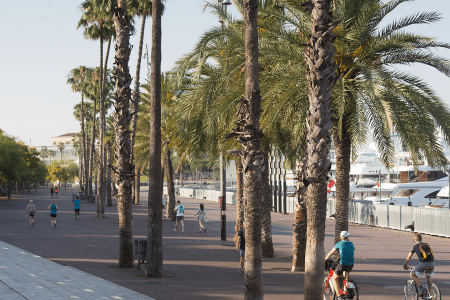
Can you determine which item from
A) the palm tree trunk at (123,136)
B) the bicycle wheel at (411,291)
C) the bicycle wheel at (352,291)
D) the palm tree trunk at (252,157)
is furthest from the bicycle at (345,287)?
the palm tree trunk at (123,136)

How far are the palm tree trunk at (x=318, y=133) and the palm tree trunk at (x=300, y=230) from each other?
6.15 meters

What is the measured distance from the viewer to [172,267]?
1584 centimetres

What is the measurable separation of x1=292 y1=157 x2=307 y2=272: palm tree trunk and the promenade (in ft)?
1.61

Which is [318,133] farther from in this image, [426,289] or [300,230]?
[300,230]

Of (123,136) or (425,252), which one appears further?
(123,136)

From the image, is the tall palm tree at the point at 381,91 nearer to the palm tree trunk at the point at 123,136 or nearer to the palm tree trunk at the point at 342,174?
the palm tree trunk at the point at 342,174

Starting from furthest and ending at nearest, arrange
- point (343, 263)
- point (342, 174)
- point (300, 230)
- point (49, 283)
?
point (300, 230)
point (342, 174)
point (49, 283)
point (343, 263)

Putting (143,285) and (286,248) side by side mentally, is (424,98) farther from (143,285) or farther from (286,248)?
(286,248)

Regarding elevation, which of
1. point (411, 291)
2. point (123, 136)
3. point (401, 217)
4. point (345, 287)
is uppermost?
point (123, 136)

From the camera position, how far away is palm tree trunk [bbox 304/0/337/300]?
9.19 m

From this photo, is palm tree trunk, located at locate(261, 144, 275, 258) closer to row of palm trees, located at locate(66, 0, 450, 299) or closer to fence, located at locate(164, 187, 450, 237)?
row of palm trees, located at locate(66, 0, 450, 299)

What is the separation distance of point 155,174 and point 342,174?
5.42 meters

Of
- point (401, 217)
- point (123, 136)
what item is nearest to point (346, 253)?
point (123, 136)

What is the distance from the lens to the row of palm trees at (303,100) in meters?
9.50
